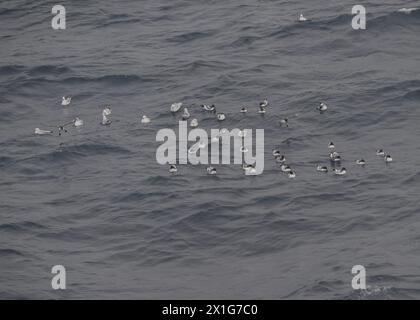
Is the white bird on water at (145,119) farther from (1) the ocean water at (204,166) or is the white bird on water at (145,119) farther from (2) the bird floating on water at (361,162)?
(2) the bird floating on water at (361,162)

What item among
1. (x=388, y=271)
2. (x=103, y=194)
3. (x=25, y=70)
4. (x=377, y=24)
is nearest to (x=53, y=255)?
(x=103, y=194)

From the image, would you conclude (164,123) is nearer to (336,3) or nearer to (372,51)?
(372,51)

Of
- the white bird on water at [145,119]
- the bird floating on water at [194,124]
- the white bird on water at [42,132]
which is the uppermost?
the white bird on water at [145,119]

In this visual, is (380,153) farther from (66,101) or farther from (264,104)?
(66,101)

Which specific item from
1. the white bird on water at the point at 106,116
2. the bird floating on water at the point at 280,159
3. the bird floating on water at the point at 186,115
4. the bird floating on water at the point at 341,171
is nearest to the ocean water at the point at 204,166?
the bird floating on water at the point at 341,171

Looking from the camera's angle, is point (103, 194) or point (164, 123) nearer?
point (103, 194)

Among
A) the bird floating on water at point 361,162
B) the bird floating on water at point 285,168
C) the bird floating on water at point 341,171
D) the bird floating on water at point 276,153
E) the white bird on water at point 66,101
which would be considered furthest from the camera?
the white bird on water at point 66,101

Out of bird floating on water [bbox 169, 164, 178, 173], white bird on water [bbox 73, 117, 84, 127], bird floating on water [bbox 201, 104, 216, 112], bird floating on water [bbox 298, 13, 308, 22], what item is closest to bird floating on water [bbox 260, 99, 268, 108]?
bird floating on water [bbox 201, 104, 216, 112]

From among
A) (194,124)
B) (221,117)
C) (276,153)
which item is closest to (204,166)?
(276,153)
